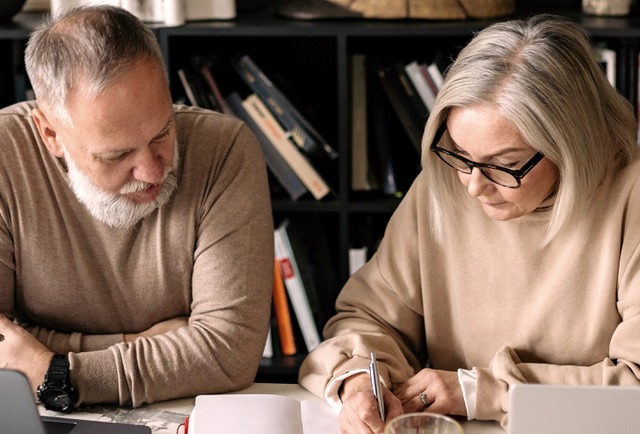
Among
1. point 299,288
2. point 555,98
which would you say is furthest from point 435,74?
point 555,98

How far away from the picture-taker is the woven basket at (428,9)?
2.47 meters

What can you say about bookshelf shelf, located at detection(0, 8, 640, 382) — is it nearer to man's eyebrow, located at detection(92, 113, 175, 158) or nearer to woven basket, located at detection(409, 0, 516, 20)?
woven basket, located at detection(409, 0, 516, 20)

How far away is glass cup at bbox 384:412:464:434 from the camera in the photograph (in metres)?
1.30

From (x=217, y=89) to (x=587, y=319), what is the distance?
1.26 m

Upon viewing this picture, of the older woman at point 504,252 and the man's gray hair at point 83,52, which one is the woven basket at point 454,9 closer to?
the older woman at point 504,252

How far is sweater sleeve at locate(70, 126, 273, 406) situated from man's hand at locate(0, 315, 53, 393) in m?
0.06

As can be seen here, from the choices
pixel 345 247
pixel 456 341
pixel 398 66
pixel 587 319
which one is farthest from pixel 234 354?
pixel 398 66

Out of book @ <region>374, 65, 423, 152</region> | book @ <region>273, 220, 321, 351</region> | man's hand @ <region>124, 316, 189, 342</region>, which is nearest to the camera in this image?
man's hand @ <region>124, 316, 189, 342</region>

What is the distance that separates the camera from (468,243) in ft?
6.21

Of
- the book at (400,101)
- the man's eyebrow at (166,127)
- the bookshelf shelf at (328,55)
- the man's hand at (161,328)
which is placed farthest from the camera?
the book at (400,101)

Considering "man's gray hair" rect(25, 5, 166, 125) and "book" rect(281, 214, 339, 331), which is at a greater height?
"man's gray hair" rect(25, 5, 166, 125)

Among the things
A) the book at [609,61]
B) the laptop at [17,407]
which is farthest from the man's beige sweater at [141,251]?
the book at [609,61]

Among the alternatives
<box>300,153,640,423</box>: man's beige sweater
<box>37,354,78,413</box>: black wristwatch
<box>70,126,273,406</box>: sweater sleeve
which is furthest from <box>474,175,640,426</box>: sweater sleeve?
<box>37,354,78,413</box>: black wristwatch

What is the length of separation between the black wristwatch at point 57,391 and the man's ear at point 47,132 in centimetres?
43
